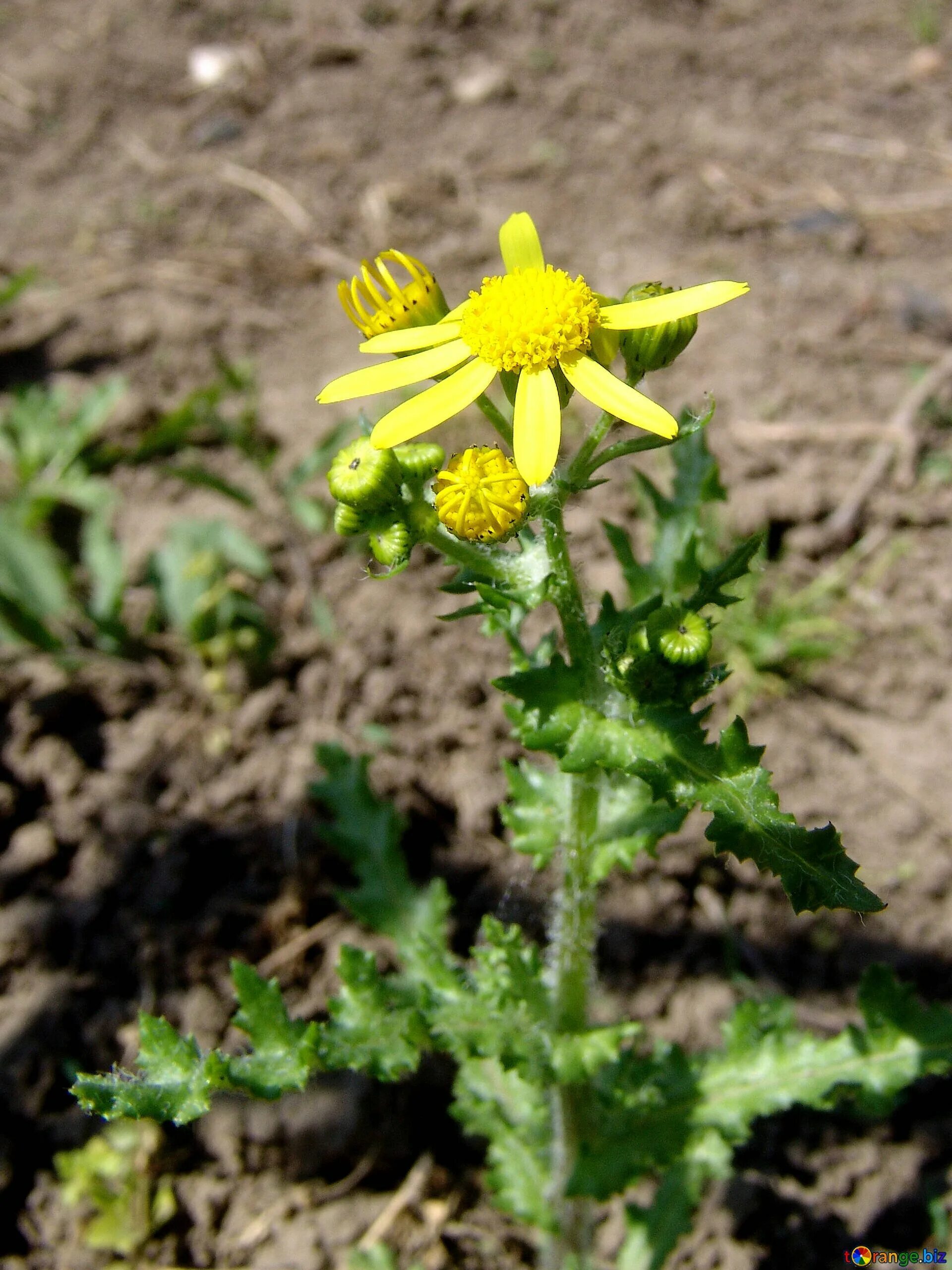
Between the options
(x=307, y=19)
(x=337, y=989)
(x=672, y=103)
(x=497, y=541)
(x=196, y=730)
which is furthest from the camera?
(x=307, y=19)

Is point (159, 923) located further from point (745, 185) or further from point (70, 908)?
point (745, 185)

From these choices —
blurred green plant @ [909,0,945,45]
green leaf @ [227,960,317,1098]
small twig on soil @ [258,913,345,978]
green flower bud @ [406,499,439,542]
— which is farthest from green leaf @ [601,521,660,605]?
blurred green plant @ [909,0,945,45]

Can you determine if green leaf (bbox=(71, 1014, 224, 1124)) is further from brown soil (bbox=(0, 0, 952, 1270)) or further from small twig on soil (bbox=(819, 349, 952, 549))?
small twig on soil (bbox=(819, 349, 952, 549))

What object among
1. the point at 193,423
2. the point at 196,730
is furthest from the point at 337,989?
the point at 193,423

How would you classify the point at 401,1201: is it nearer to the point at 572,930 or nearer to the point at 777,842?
the point at 572,930

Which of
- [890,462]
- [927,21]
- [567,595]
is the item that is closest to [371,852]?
[567,595]

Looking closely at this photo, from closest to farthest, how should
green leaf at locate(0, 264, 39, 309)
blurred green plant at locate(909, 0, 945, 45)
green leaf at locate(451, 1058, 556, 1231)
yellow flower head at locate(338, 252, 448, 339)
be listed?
yellow flower head at locate(338, 252, 448, 339)
green leaf at locate(451, 1058, 556, 1231)
green leaf at locate(0, 264, 39, 309)
blurred green plant at locate(909, 0, 945, 45)
